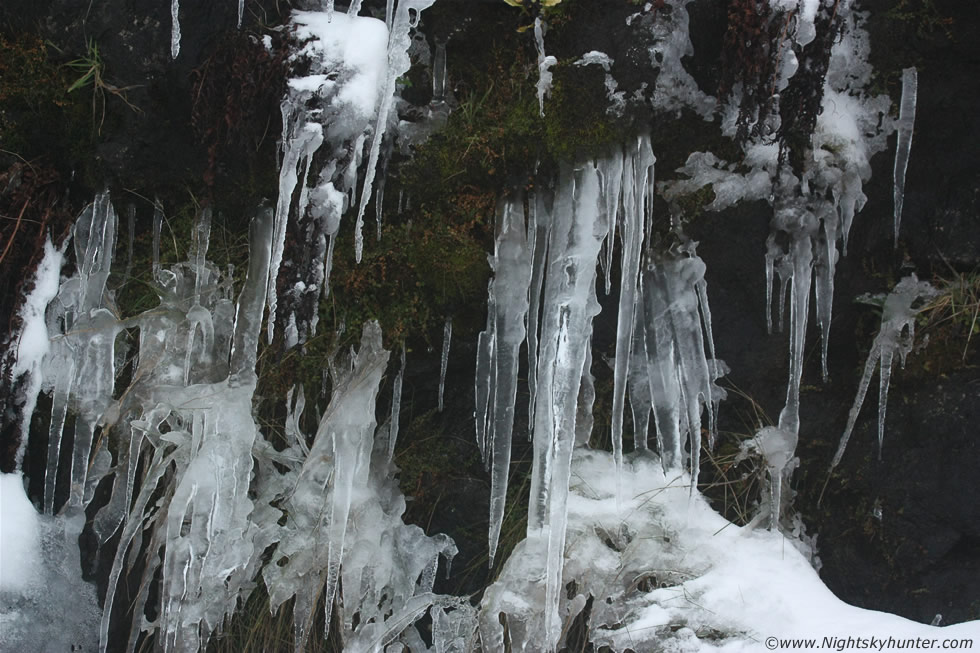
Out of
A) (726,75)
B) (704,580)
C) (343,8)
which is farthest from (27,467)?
(726,75)

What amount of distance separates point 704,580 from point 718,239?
125 centimetres

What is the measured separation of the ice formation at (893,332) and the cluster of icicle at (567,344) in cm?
55

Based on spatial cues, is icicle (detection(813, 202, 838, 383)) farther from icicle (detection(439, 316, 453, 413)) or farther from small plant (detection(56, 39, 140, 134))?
small plant (detection(56, 39, 140, 134))

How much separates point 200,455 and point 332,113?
4.28 ft

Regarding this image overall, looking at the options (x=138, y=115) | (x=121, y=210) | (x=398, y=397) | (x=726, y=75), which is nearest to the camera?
(x=726, y=75)

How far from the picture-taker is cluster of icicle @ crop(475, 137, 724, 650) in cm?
258

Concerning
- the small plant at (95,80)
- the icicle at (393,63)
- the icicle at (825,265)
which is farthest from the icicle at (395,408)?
the icicle at (825,265)

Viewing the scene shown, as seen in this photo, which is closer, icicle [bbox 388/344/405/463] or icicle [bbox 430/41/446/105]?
icicle [bbox 430/41/446/105]

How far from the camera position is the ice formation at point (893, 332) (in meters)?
2.85

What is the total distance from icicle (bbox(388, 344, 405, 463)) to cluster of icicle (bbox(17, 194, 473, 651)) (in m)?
0.03

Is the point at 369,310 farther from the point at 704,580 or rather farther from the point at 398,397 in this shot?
the point at 704,580

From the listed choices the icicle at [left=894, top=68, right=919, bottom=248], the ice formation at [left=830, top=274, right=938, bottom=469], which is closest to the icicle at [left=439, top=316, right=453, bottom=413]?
the ice formation at [left=830, top=274, right=938, bottom=469]

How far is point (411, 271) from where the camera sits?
9.39 feet

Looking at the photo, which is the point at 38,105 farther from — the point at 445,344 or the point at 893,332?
the point at 893,332
